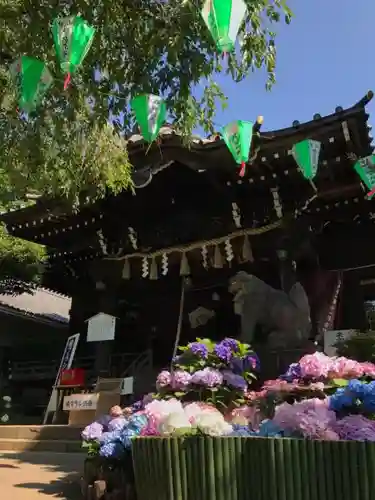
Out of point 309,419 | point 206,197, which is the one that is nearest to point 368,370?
point 309,419

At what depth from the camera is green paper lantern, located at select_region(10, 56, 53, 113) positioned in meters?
4.74

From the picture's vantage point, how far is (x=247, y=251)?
10.0 m

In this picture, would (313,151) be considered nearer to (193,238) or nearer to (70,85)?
(193,238)

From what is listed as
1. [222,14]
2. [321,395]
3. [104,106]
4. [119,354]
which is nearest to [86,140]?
[104,106]

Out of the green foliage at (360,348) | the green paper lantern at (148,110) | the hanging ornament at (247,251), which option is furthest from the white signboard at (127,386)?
the green paper lantern at (148,110)

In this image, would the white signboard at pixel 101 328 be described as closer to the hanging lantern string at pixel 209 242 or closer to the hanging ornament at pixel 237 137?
the hanging lantern string at pixel 209 242

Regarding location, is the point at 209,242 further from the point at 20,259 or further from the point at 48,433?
the point at 20,259

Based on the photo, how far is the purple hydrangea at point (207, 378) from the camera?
4988 mm

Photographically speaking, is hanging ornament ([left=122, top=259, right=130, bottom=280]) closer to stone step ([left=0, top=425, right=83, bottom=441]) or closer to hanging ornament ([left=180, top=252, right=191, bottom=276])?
hanging ornament ([left=180, top=252, right=191, bottom=276])

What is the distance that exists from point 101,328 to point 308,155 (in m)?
6.39

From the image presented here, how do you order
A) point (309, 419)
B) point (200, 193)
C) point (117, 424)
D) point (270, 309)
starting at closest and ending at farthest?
point (309, 419), point (117, 424), point (270, 309), point (200, 193)

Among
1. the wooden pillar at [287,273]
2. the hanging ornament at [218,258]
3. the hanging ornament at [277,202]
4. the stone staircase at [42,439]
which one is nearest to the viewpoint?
the stone staircase at [42,439]

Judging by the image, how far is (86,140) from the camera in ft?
18.7

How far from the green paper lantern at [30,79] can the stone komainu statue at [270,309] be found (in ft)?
18.7
